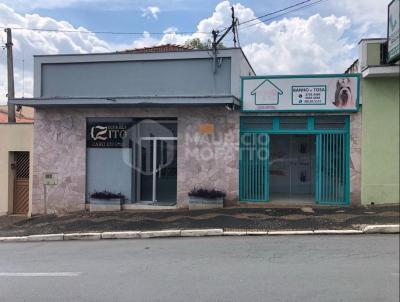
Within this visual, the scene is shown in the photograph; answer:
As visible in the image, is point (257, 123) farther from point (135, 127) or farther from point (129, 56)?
point (129, 56)

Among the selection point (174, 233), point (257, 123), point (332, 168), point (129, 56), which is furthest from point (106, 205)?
point (332, 168)

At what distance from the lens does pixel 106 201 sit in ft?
45.3

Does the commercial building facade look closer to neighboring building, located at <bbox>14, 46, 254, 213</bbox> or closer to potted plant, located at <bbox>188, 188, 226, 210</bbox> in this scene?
neighboring building, located at <bbox>14, 46, 254, 213</bbox>

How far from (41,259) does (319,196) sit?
806 cm

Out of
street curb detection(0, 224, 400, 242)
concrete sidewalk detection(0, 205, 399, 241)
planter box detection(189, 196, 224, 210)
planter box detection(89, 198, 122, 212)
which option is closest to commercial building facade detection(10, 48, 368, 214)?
planter box detection(89, 198, 122, 212)

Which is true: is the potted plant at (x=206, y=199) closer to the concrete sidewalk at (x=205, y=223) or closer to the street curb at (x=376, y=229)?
the concrete sidewalk at (x=205, y=223)

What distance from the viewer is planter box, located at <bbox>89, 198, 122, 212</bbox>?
542 inches

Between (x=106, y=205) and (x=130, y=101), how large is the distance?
11.0ft

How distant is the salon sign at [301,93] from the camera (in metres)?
12.6

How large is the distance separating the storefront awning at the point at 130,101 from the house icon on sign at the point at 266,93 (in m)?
0.63

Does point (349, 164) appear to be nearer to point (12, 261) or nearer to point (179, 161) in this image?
point (179, 161)

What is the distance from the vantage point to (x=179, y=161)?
1361cm

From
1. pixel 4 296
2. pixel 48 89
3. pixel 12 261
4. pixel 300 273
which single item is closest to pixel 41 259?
pixel 12 261

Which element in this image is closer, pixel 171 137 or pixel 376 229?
pixel 376 229
